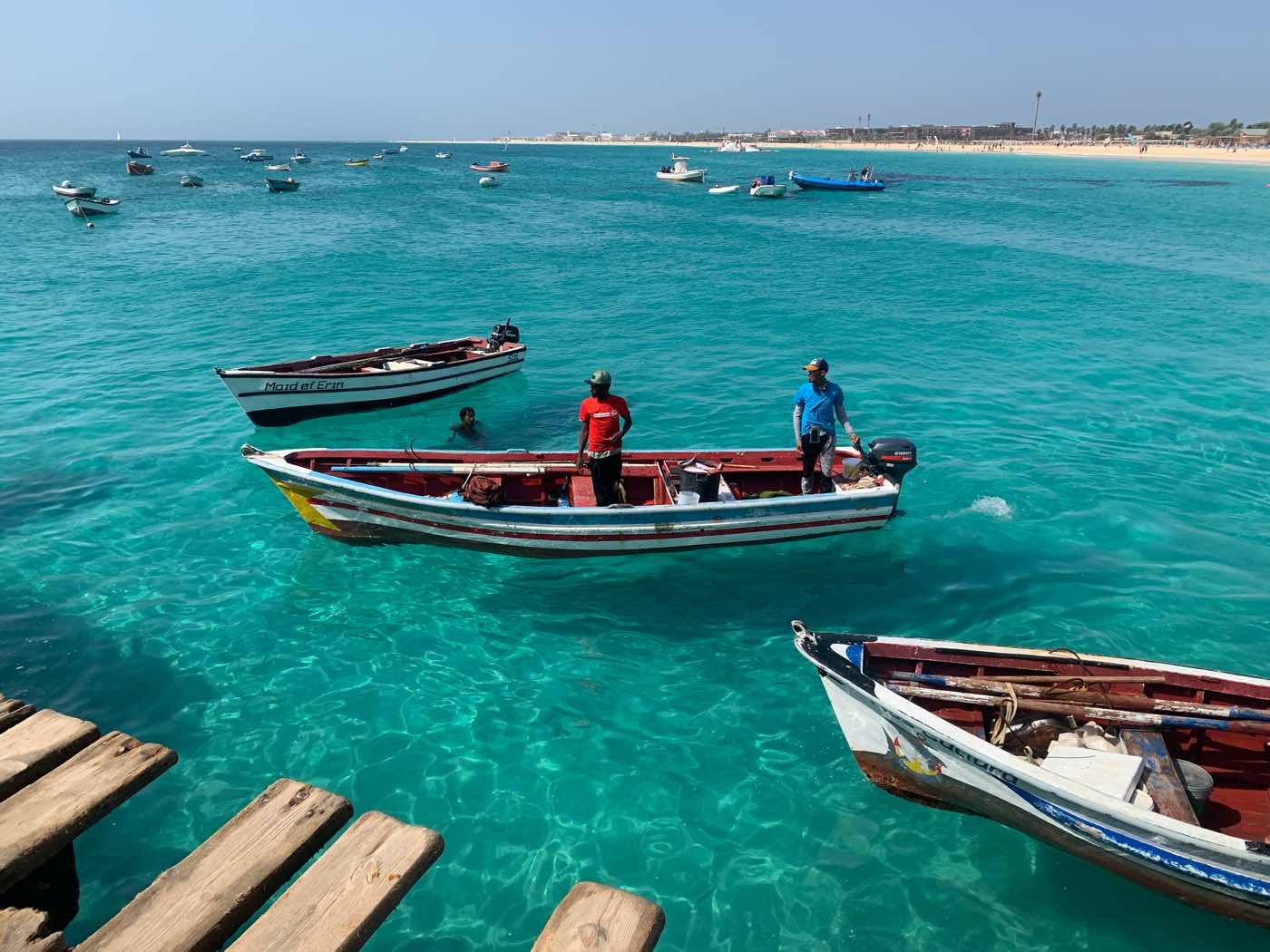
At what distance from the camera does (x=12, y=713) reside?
15.9 feet

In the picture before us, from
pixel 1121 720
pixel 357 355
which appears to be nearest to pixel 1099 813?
pixel 1121 720

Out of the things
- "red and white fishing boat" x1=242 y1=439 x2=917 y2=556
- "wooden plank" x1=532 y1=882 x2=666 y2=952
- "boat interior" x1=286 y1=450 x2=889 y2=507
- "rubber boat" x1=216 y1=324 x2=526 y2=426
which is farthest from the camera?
"rubber boat" x1=216 y1=324 x2=526 y2=426

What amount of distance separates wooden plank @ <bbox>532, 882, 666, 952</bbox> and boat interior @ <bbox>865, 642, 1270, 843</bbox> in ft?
17.4

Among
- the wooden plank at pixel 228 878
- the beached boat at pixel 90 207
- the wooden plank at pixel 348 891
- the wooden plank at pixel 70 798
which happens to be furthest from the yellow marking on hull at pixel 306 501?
the beached boat at pixel 90 207

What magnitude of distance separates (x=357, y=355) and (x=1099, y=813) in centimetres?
2011

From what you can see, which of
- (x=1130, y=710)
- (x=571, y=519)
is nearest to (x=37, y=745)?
(x=571, y=519)

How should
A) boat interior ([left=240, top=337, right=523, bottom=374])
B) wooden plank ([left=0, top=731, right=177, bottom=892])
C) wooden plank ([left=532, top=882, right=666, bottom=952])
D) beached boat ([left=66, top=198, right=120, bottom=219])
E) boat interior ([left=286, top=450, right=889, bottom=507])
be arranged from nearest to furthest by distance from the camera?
wooden plank ([left=532, top=882, right=666, bottom=952]) → wooden plank ([left=0, top=731, right=177, bottom=892]) → boat interior ([left=286, top=450, right=889, bottom=507]) → boat interior ([left=240, top=337, right=523, bottom=374]) → beached boat ([left=66, top=198, right=120, bottom=219])

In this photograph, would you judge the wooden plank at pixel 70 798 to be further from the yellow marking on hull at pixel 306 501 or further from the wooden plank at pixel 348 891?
the yellow marking on hull at pixel 306 501

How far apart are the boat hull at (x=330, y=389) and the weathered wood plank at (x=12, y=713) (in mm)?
14458

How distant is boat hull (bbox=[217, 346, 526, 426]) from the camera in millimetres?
18656

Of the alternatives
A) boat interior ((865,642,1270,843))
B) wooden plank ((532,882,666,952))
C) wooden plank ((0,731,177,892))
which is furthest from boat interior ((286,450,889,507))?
wooden plank ((532,882,666,952))

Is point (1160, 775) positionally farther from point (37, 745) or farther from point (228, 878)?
point (37, 745)

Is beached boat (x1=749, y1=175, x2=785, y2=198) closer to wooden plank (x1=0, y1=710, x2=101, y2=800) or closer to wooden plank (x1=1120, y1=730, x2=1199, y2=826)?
wooden plank (x1=1120, y1=730, x2=1199, y2=826)

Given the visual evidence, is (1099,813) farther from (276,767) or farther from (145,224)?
(145,224)
